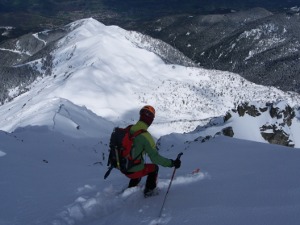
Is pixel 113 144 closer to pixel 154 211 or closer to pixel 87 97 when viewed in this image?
pixel 154 211

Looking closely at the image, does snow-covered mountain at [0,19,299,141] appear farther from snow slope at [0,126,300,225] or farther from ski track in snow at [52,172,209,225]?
ski track in snow at [52,172,209,225]

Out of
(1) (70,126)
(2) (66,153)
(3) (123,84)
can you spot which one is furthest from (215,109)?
(2) (66,153)

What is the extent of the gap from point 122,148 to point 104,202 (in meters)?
2.08

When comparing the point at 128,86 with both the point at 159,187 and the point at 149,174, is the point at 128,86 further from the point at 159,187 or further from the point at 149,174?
the point at 149,174

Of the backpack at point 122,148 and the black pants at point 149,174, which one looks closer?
the backpack at point 122,148

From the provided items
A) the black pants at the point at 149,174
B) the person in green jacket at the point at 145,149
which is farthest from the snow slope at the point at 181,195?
the person in green jacket at the point at 145,149

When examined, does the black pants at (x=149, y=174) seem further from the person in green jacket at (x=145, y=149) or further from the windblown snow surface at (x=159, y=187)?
the windblown snow surface at (x=159, y=187)

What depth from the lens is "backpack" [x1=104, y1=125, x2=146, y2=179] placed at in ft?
34.4

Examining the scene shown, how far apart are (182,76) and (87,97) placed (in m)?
57.4

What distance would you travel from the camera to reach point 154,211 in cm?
1017

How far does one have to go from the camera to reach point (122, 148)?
10531 millimetres

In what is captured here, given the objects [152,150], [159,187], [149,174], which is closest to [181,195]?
[149,174]

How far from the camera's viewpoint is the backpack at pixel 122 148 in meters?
10.5

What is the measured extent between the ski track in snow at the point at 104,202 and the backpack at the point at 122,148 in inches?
45.2
